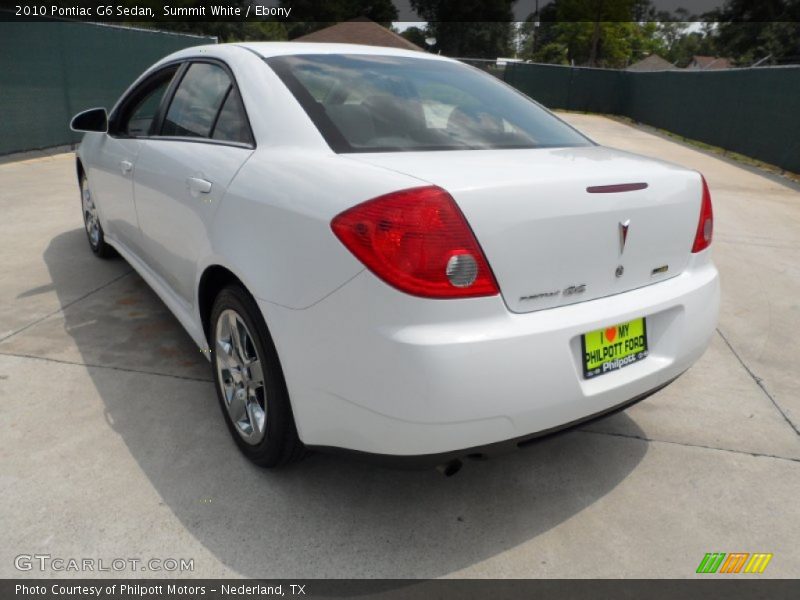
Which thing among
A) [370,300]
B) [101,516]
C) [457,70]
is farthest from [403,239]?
[457,70]

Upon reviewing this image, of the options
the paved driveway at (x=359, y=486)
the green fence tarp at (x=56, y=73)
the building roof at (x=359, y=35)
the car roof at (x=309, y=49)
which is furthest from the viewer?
the building roof at (x=359, y=35)

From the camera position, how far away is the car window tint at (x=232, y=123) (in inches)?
100

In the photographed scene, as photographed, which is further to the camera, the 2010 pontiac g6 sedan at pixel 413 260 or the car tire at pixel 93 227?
the car tire at pixel 93 227

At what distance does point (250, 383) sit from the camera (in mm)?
2477

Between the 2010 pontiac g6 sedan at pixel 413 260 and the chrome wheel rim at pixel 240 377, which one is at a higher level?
the 2010 pontiac g6 sedan at pixel 413 260

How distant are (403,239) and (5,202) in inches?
273

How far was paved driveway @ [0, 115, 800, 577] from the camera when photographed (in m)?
2.14

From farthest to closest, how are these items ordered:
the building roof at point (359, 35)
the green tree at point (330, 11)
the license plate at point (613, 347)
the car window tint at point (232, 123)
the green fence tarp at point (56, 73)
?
1. the green tree at point (330, 11)
2. the building roof at point (359, 35)
3. the green fence tarp at point (56, 73)
4. the car window tint at point (232, 123)
5. the license plate at point (613, 347)

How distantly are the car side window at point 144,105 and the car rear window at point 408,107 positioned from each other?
1233 millimetres

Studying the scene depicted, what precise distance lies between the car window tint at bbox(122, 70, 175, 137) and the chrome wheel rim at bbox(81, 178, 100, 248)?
44.2 inches

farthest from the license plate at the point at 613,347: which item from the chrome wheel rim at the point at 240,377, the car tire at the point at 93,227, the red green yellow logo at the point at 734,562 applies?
the car tire at the point at 93,227

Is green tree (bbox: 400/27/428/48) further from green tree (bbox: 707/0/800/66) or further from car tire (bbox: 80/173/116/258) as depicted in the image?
car tire (bbox: 80/173/116/258)

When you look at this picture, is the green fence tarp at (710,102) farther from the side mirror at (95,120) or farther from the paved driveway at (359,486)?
the side mirror at (95,120)

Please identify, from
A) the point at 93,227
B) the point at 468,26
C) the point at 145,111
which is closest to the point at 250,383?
the point at 145,111
